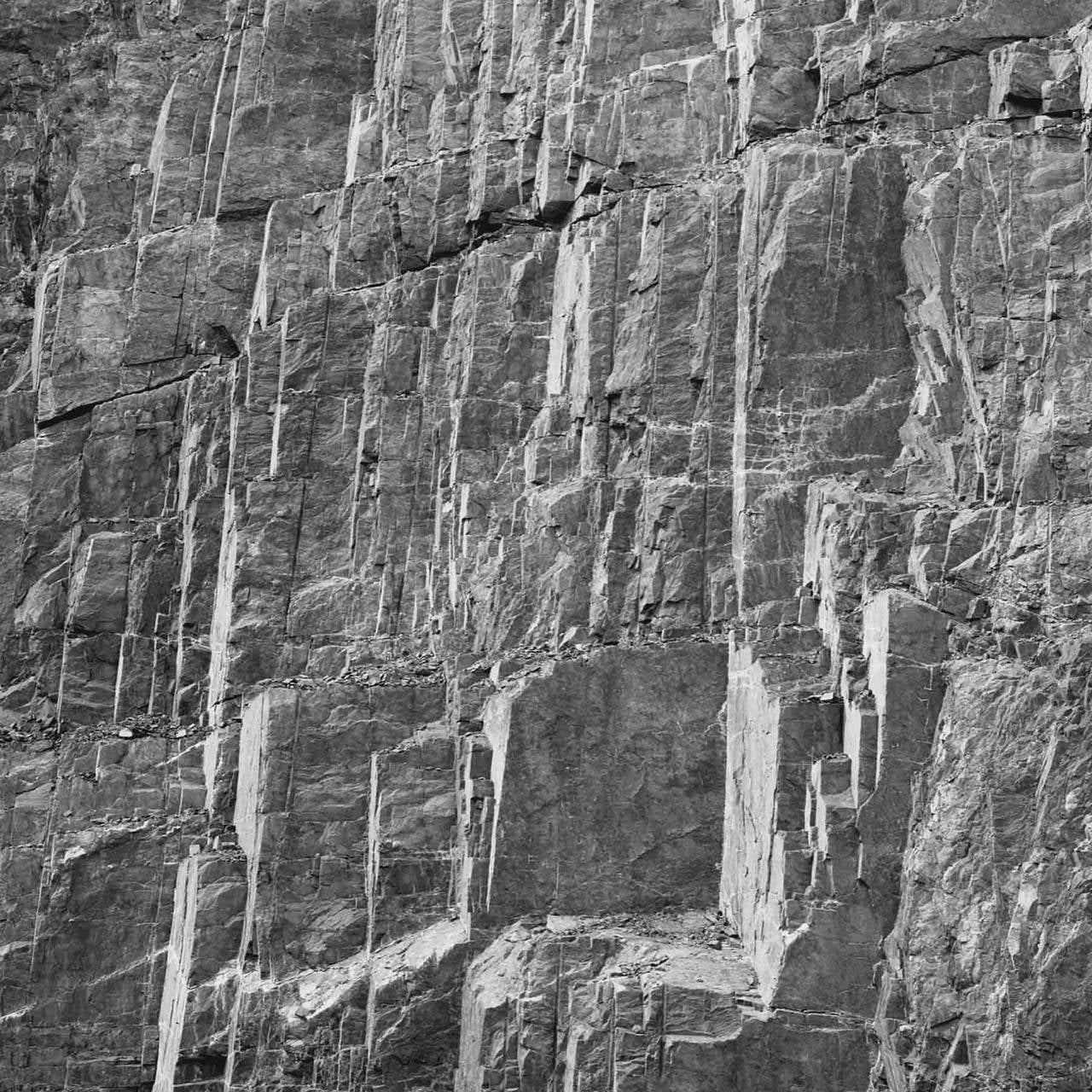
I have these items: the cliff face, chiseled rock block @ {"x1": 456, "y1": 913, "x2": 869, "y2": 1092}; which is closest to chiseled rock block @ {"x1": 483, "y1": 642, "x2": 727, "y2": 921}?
the cliff face

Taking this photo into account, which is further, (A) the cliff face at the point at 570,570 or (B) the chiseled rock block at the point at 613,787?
(B) the chiseled rock block at the point at 613,787

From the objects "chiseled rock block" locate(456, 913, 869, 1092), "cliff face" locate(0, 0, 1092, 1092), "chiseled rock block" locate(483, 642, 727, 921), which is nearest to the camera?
"chiseled rock block" locate(456, 913, 869, 1092)

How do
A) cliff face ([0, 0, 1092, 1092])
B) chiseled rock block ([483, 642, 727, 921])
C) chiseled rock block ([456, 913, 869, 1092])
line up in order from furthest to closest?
chiseled rock block ([483, 642, 727, 921]) < cliff face ([0, 0, 1092, 1092]) < chiseled rock block ([456, 913, 869, 1092])

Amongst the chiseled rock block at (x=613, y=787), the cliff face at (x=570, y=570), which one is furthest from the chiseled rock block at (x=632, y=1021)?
the chiseled rock block at (x=613, y=787)

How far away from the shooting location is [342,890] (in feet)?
164

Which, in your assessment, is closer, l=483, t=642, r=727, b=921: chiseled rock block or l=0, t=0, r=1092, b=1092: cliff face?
l=0, t=0, r=1092, b=1092: cliff face

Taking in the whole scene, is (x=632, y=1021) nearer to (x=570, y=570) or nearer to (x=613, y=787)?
(x=613, y=787)

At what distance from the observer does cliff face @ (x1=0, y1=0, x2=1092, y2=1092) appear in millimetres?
41781

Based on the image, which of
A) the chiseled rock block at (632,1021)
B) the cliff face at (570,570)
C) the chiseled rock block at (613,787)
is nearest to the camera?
the chiseled rock block at (632,1021)

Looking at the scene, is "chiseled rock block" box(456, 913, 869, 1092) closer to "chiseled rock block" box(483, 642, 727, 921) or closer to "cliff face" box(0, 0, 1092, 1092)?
"cliff face" box(0, 0, 1092, 1092)

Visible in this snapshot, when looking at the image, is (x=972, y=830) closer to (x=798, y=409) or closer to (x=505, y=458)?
(x=798, y=409)

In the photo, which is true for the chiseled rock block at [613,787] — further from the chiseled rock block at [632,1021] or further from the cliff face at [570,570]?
the chiseled rock block at [632,1021]

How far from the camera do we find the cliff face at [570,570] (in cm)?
4178

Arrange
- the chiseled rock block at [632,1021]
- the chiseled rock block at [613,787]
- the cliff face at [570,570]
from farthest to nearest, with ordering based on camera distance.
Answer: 1. the chiseled rock block at [613,787]
2. the cliff face at [570,570]
3. the chiseled rock block at [632,1021]
